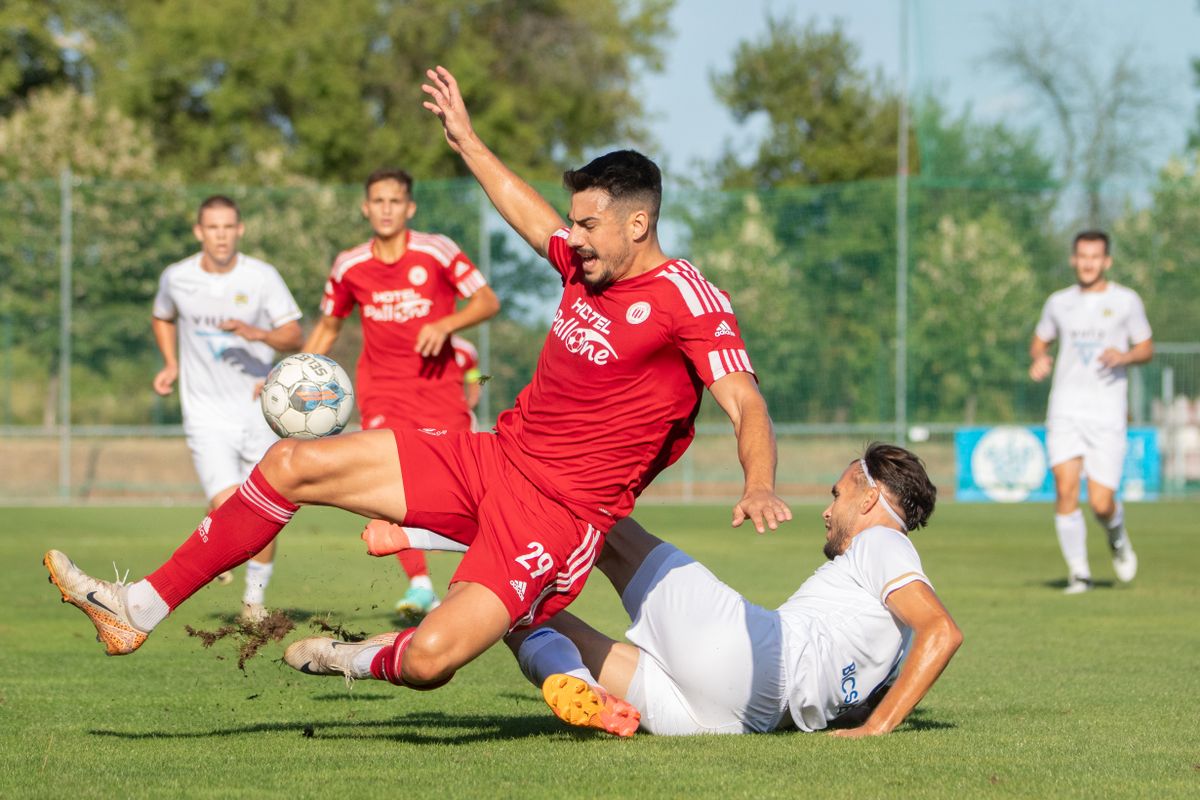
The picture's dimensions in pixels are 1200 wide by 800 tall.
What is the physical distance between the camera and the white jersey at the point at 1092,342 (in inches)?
469

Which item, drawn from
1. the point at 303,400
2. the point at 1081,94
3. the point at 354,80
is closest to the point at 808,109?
the point at 354,80

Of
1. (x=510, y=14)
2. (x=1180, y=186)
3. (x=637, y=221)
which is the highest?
(x=510, y=14)

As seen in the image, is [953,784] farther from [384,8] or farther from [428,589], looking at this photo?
[384,8]

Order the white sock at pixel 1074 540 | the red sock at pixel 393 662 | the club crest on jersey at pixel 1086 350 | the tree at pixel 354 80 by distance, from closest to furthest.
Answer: the red sock at pixel 393 662 < the white sock at pixel 1074 540 < the club crest on jersey at pixel 1086 350 < the tree at pixel 354 80

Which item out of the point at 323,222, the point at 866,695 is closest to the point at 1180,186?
the point at 323,222

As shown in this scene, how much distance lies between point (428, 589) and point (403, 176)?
8.20ft

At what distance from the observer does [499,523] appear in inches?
211

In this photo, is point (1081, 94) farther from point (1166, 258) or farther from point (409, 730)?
point (409, 730)

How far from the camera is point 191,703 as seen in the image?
633 cm

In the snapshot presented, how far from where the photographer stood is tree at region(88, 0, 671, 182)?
138ft

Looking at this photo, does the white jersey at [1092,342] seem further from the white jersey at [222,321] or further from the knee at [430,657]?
the knee at [430,657]

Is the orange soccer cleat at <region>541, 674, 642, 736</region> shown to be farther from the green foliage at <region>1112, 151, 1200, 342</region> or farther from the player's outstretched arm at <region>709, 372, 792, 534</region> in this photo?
the green foliage at <region>1112, 151, 1200, 342</region>

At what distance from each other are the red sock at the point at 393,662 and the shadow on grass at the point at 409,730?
28cm

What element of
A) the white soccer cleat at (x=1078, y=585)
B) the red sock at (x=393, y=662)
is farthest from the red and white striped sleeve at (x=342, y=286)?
the white soccer cleat at (x=1078, y=585)
